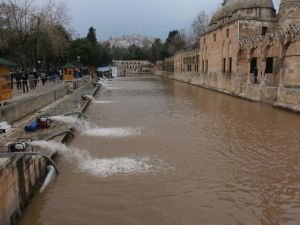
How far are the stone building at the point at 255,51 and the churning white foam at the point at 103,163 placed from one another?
41.1 ft

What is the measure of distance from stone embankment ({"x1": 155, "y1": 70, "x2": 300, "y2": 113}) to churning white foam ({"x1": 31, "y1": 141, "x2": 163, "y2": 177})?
12240mm

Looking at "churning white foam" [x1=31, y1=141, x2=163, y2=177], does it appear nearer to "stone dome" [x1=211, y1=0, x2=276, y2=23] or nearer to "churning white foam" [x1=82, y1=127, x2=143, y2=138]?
"churning white foam" [x1=82, y1=127, x2=143, y2=138]

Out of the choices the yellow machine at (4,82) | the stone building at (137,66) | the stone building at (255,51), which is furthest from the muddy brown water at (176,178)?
the stone building at (137,66)

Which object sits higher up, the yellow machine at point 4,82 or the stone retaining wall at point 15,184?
the yellow machine at point 4,82

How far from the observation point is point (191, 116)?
18344 millimetres

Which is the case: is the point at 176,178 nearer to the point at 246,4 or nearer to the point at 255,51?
the point at 255,51

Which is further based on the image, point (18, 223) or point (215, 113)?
point (215, 113)

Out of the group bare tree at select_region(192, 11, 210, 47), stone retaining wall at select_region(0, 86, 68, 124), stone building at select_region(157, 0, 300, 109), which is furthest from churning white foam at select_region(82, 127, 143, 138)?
bare tree at select_region(192, 11, 210, 47)

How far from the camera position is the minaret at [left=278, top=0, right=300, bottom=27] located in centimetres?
2969

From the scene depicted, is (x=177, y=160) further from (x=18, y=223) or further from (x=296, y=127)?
(x=296, y=127)

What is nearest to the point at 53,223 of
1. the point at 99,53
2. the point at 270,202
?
the point at 270,202

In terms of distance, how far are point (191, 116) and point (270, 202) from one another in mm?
11298

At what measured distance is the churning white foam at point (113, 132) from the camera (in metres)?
13.1

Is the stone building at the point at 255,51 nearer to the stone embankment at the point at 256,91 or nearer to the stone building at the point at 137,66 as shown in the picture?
the stone embankment at the point at 256,91
